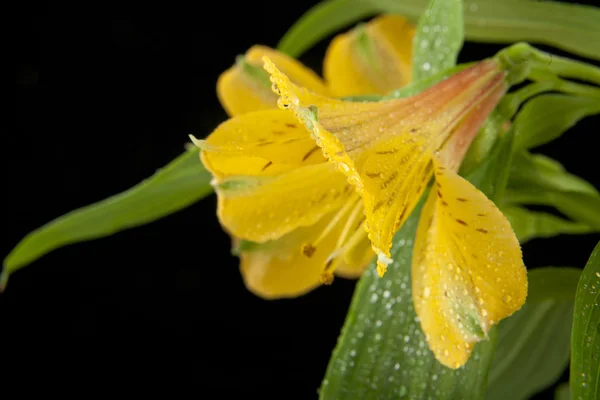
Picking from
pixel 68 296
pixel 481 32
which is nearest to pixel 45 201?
pixel 68 296

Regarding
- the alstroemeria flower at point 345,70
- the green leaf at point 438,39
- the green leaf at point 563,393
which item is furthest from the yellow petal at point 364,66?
the green leaf at point 563,393

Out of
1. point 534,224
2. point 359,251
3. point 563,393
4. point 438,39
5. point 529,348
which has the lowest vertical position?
point 563,393

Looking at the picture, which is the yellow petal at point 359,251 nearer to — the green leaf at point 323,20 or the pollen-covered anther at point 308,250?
the pollen-covered anther at point 308,250

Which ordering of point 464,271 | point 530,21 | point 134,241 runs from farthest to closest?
1. point 134,241
2. point 530,21
3. point 464,271

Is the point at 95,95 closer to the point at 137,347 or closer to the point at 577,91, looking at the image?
the point at 137,347

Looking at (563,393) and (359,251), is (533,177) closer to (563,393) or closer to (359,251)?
(359,251)

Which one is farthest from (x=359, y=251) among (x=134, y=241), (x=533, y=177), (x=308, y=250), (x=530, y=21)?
(x=134, y=241)

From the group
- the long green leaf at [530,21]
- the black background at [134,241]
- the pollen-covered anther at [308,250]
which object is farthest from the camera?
the black background at [134,241]
